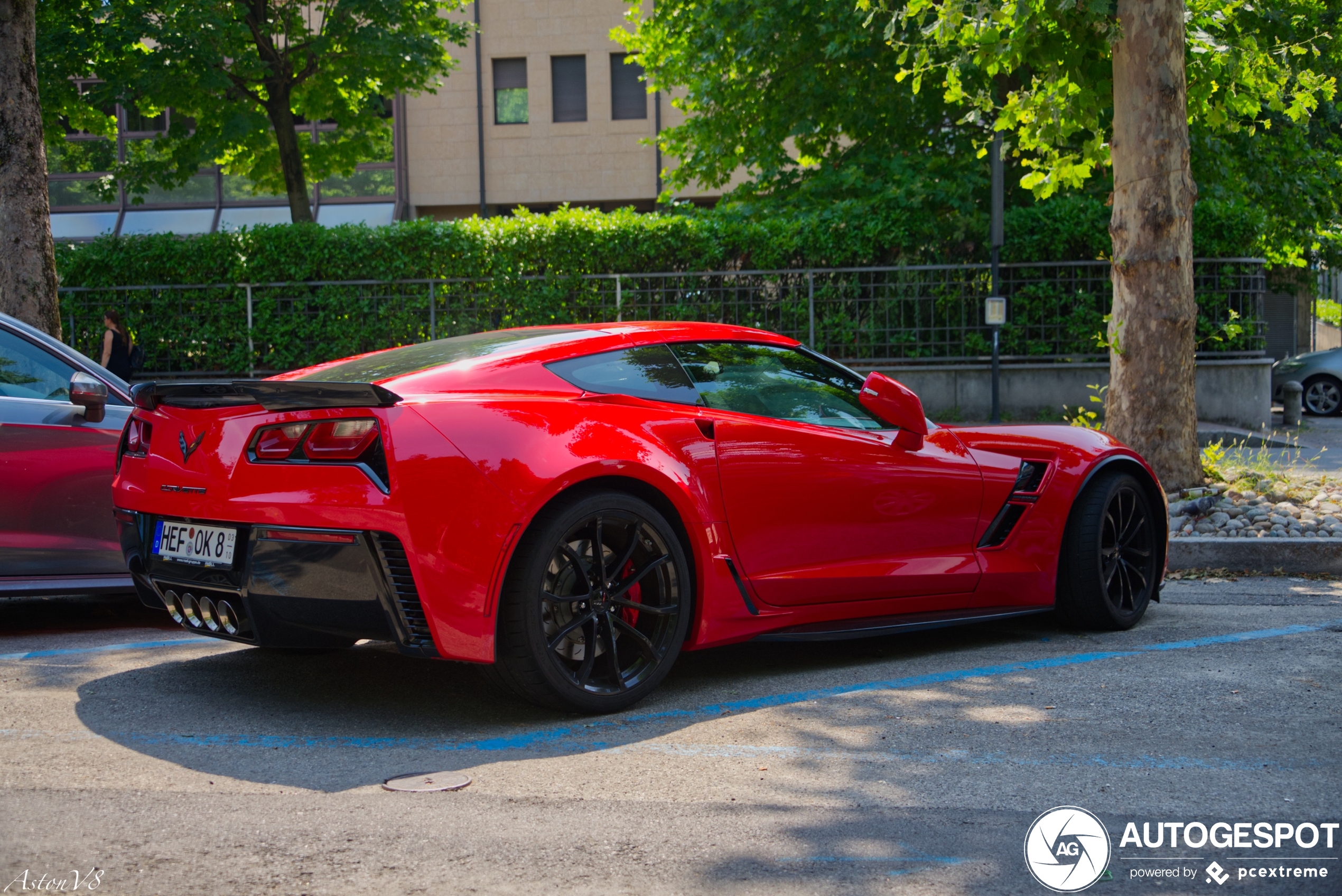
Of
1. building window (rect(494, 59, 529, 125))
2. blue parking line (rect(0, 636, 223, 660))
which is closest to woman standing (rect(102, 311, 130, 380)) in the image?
blue parking line (rect(0, 636, 223, 660))

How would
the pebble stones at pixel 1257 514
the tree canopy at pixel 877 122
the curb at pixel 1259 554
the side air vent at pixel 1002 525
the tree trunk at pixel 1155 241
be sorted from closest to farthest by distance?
the side air vent at pixel 1002 525 → the curb at pixel 1259 554 → the pebble stones at pixel 1257 514 → the tree trunk at pixel 1155 241 → the tree canopy at pixel 877 122

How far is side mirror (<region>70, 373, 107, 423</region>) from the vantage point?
5.68 meters

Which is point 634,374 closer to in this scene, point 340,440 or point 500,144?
point 340,440

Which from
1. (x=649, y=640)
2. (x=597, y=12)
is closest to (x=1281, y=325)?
(x=597, y=12)

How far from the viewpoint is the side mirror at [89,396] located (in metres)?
5.68

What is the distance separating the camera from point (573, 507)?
3.97 m

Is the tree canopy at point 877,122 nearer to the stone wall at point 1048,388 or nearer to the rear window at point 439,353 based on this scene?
the stone wall at point 1048,388

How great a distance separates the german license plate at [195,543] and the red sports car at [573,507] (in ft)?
0.03

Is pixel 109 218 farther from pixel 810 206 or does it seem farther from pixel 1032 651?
pixel 1032 651

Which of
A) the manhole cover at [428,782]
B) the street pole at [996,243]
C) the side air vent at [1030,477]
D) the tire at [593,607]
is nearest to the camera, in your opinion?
the manhole cover at [428,782]

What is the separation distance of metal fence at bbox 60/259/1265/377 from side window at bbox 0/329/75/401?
9.42 meters

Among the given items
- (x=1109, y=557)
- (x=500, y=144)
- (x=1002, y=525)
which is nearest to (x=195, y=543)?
(x=1002, y=525)

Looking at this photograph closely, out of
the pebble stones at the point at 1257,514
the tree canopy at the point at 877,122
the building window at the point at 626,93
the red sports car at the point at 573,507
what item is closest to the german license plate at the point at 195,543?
the red sports car at the point at 573,507

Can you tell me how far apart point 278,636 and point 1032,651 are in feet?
10.1
